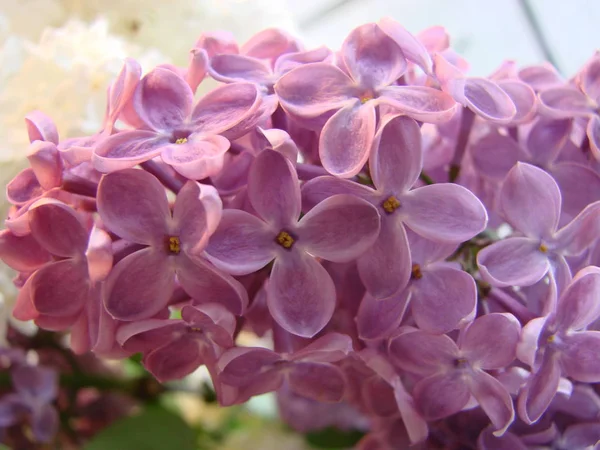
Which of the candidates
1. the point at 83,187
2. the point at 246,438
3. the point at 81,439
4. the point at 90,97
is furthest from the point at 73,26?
the point at 246,438

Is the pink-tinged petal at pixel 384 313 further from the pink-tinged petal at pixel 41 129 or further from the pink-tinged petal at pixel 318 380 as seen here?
the pink-tinged petal at pixel 41 129

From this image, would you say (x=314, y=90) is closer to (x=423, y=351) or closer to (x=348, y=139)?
(x=348, y=139)

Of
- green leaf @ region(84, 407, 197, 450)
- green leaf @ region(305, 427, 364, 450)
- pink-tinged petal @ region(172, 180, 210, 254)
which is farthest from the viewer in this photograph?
green leaf @ region(305, 427, 364, 450)

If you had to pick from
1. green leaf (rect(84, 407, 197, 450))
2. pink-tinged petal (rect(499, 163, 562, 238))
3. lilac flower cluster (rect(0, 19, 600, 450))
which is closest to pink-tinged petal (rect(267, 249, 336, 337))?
lilac flower cluster (rect(0, 19, 600, 450))

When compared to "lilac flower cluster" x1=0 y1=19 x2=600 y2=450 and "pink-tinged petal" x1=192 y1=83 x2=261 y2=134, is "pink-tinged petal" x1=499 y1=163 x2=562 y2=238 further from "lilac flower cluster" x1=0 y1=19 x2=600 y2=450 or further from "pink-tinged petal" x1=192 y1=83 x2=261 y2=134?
"pink-tinged petal" x1=192 y1=83 x2=261 y2=134

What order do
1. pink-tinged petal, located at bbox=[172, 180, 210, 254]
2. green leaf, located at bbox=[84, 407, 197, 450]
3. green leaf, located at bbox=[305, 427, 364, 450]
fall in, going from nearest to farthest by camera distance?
pink-tinged petal, located at bbox=[172, 180, 210, 254], green leaf, located at bbox=[84, 407, 197, 450], green leaf, located at bbox=[305, 427, 364, 450]

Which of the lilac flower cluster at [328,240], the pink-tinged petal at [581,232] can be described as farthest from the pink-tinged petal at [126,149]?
the pink-tinged petal at [581,232]
